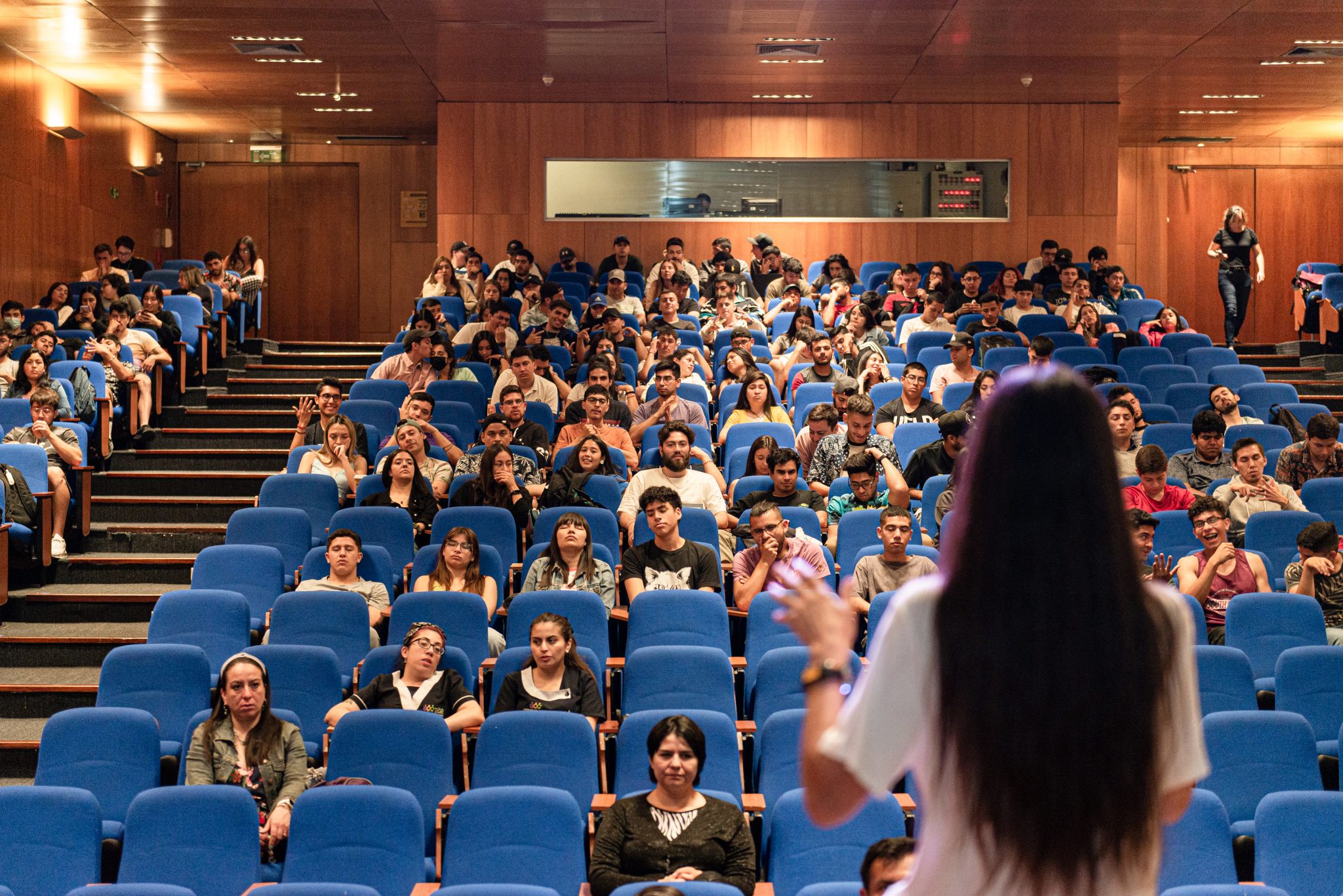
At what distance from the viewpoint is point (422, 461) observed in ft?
A: 22.0

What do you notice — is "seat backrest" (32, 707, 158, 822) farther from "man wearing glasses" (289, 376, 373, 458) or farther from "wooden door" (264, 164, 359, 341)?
"wooden door" (264, 164, 359, 341)

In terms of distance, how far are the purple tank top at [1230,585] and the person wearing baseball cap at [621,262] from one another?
7177mm

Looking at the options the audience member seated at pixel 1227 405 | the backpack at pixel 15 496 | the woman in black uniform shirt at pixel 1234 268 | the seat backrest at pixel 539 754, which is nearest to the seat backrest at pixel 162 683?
the seat backrest at pixel 539 754

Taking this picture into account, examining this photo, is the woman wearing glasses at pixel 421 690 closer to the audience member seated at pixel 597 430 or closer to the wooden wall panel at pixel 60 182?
the audience member seated at pixel 597 430

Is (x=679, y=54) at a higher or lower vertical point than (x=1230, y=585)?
higher

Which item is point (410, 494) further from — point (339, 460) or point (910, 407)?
point (910, 407)

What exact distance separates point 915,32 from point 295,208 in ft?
27.4

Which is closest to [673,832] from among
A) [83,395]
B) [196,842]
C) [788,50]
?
[196,842]

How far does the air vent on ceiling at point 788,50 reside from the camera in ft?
33.5

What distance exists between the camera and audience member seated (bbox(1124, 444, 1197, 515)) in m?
6.04

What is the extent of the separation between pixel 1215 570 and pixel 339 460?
161 inches

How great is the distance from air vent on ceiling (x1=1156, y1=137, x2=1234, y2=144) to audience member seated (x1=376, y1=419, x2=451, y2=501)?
1062cm

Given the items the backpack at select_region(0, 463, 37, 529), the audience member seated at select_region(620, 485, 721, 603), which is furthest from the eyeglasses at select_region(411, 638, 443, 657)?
the backpack at select_region(0, 463, 37, 529)

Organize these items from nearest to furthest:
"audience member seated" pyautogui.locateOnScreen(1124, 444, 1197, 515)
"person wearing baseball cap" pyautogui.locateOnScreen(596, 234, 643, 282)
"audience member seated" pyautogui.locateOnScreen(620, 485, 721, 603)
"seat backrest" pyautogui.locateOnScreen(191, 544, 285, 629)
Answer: "audience member seated" pyautogui.locateOnScreen(620, 485, 721, 603) → "seat backrest" pyautogui.locateOnScreen(191, 544, 285, 629) → "audience member seated" pyautogui.locateOnScreen(1124, 444, 1197, 515) → "person wearing baseball cap" pyautogui.locateOnScreen(596, 234, 643, 282)
